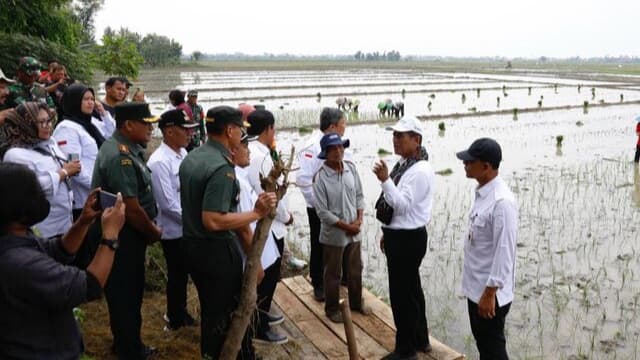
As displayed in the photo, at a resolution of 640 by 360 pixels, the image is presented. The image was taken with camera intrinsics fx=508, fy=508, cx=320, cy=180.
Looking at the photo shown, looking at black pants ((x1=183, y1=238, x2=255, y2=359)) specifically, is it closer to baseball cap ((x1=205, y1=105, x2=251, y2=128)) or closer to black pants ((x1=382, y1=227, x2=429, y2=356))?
baseball cap ((x1=205, y1=105, x2=251, y2=128))

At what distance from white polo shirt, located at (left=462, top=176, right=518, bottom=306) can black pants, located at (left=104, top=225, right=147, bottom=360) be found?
7.21 feet

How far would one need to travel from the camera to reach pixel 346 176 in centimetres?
416

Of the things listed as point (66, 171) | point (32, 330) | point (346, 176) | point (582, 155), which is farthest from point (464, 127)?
point (32, 330)

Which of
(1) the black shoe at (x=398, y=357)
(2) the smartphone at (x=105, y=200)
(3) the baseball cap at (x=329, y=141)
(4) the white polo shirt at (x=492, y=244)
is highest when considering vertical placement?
(3) the baseball cap at (x=329, y=141)

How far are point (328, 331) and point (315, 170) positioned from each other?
1.45 meters

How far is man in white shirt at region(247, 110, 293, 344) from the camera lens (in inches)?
151

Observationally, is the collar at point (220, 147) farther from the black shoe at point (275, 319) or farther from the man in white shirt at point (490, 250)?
the black shoe at point (275, 319)

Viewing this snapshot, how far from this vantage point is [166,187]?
153 inches

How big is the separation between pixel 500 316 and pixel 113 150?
8.69 ft

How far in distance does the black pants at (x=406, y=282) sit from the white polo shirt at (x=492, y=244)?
1.41 ft

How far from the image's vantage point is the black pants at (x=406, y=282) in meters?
3.70

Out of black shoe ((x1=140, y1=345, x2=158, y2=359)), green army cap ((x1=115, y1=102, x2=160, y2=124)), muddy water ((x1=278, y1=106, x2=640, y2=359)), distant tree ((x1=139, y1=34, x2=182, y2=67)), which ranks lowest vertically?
muddy water ((x1=278, y1=106, x2=640, y2=359))

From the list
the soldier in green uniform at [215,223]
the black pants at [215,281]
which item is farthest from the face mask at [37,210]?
the black pants at [215,281]

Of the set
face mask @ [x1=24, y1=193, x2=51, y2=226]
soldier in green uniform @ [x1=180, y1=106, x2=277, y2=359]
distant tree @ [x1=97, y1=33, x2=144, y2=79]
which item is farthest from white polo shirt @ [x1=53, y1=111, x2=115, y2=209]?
distant tree @ [x1=97, y1=33, x2=144, y2=79]
